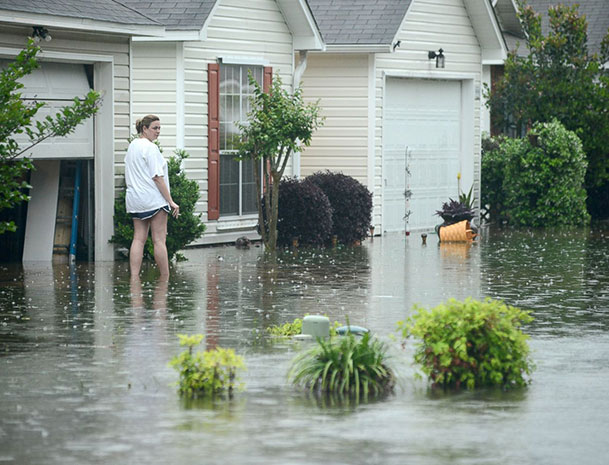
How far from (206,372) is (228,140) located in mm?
13596

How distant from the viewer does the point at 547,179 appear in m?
25.9

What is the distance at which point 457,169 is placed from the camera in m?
27.5

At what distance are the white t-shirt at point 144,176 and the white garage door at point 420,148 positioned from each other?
31.8ft

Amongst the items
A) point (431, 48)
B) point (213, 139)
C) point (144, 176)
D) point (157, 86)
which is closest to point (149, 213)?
point (144, 176)

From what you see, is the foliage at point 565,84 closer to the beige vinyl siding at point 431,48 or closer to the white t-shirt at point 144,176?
the beige vinyl siding at point 431,48

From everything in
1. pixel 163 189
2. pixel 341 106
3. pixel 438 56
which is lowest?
pixel 163 189

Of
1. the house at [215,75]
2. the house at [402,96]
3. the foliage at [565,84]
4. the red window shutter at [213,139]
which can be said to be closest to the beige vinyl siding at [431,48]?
the house at [402,96]

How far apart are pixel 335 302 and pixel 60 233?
5.94 metres

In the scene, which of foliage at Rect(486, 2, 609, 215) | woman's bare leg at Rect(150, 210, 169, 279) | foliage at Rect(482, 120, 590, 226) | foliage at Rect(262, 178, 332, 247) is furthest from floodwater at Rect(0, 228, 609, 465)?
Result: foliage at Rect(486, 2, 609, 215)

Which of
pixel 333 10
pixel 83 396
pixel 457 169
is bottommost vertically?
pixel 83 396

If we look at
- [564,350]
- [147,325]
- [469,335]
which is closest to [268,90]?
[147,325]

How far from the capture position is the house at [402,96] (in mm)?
24125

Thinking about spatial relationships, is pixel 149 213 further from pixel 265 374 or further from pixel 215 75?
pixel 265 374

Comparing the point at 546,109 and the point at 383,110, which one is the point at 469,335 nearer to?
the point at 383,110
